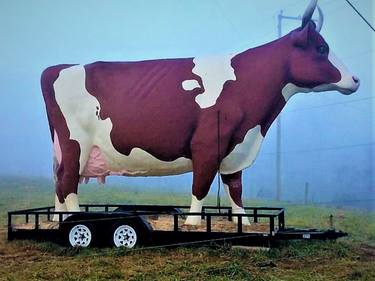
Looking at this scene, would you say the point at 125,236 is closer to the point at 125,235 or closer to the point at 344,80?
the point at 125,235

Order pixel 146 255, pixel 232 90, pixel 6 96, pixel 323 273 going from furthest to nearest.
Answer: pixel 6 96
pixel 232 90
pixel 146 255
pixel 323 273

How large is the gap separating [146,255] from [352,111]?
9.82ft

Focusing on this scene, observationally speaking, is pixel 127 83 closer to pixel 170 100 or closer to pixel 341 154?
pixel 170 100

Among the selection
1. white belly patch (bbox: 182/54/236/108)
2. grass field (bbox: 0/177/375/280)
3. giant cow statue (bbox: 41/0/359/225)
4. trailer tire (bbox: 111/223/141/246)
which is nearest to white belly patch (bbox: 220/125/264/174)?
giant cow statue (bbox: 41/0/359/225)

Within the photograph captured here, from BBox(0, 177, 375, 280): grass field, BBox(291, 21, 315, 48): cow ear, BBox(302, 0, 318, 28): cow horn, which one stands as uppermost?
BBox(302, 0, 318, 28): cow horn

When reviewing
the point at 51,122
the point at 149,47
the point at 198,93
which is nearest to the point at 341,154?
the point at 198,93

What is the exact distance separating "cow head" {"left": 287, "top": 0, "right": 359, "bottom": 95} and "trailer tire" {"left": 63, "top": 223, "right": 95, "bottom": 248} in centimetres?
240

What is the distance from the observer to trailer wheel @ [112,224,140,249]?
16.1 ft

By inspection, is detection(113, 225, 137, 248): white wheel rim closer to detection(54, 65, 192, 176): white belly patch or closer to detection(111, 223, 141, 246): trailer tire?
detection(111, 223, 141, 246): trailer tire

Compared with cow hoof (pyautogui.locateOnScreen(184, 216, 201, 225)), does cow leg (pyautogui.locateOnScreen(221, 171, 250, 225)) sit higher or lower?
higher

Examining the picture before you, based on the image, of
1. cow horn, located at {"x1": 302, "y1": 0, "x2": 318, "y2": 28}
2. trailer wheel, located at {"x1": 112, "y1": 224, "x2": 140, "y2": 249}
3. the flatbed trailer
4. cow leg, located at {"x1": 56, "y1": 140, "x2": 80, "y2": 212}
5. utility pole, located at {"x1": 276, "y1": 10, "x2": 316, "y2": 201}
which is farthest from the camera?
utility pole, located at {"x1": 276, "y1": 10, "x2": 316, "y2": 201}

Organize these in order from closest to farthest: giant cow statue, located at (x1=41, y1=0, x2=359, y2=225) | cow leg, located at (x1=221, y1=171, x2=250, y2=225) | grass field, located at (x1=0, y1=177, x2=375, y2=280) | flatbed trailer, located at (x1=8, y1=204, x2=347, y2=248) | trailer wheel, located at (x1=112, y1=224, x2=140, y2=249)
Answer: grass field, located at (x1=0, y1=177, x2=375, y2=280) < flatbed trailer, located at (x1=8, y1=204, x2=347, y2=248) < trailer wheel, located at (x1=112, y1=224, x2=140, y2=249) < giant cow statue, located at (x1=41, y1=0, x2=359, y2=225) < cow leg, located at (x1=221, y1=171, x2=250, y2=225)

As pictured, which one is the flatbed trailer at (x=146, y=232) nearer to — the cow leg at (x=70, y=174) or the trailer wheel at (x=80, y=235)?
the trailer wheel at (x=80, y=235)

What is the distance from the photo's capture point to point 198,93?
526 cm
